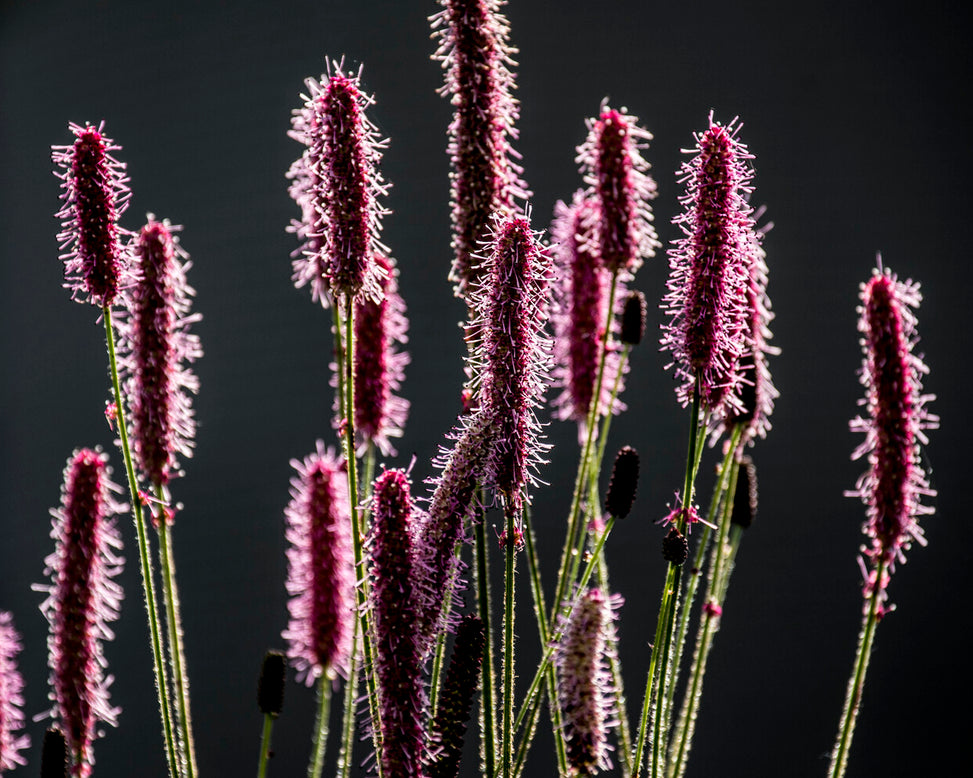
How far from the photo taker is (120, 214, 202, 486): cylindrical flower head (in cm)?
71

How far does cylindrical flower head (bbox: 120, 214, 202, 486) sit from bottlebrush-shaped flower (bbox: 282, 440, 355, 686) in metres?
0.13

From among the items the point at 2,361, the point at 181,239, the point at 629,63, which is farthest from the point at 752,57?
the point at 2,361

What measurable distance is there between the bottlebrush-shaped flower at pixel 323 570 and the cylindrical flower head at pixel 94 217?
218 mm

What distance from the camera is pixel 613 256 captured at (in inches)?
31.7

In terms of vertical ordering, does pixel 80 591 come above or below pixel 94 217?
below

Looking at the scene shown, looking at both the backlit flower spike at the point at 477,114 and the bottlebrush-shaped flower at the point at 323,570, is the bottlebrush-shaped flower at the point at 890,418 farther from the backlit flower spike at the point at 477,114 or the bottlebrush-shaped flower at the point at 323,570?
the bottlebrush-shaped flower at the point at 323,570

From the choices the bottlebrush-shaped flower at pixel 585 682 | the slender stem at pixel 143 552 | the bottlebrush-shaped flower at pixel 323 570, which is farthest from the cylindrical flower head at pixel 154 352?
the bottlebrush-shaped flower at pixel 585 682

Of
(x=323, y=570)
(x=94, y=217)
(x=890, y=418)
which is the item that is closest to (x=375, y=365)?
(x=323, y=570)

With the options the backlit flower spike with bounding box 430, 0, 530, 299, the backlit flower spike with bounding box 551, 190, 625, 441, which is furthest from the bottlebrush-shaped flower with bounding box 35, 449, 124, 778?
the backlit flower spike with bounding box 551, 190, 625, 441

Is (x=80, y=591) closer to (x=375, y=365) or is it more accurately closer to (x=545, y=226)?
(x=375, y=365)

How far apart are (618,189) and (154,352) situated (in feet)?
1.18

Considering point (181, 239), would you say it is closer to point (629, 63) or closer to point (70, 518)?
point (629, 63)

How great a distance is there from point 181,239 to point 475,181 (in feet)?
4.63

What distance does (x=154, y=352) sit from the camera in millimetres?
708
